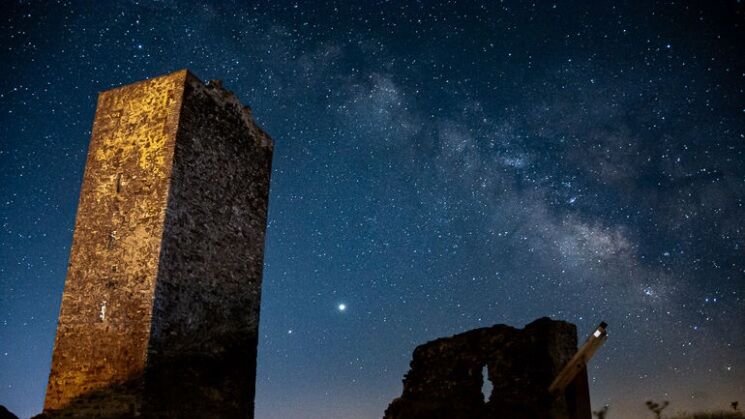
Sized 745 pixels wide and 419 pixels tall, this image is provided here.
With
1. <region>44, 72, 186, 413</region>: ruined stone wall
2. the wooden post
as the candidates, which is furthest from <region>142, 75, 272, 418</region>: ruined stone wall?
the wooden post

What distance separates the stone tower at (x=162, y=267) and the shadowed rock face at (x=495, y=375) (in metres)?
3.65

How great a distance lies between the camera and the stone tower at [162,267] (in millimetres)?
7949

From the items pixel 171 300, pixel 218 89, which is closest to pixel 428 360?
pixel 171 300

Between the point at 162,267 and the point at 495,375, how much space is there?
6.59m

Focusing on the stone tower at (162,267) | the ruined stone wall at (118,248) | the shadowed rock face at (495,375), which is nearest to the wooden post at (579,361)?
the shadowed rock face at (495,375)

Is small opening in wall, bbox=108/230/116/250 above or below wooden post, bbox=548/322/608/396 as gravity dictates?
above

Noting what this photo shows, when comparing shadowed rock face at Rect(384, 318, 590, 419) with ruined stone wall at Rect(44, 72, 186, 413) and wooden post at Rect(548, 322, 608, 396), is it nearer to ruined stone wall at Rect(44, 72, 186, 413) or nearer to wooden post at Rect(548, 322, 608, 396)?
wooden post at Rect(548, 322, 608, 396)

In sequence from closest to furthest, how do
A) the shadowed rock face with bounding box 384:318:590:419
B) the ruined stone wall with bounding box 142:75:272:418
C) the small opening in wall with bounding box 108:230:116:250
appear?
the ruined stone wall with bounding box 142:75:272:418, the small opening in wall with bounding box 108:230:116:250, the shadowed rock face with bounding box 384:318:590:419

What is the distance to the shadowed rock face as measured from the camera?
9578mm

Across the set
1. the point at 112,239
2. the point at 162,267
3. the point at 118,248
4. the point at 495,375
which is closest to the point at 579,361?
the point at 495,375

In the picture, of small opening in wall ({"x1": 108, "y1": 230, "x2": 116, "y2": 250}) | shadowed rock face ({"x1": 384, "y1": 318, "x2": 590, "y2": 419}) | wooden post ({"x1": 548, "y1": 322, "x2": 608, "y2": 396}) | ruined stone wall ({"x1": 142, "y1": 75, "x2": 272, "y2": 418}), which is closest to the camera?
wooden post ({"x1": 548, "y1": 322, "x2": 608, "y2": 396})

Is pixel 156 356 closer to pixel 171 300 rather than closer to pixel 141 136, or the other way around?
pixel 171 300

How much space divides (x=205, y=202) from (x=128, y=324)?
8.10ft

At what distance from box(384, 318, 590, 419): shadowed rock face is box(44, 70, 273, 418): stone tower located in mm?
3654
